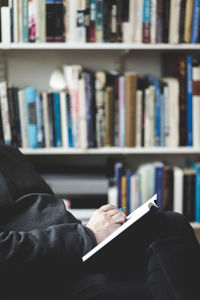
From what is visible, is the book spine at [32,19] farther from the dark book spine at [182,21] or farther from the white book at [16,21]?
the dark book spine at [182,21]

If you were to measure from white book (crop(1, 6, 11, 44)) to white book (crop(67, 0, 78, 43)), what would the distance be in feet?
0.80

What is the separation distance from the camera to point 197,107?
1921mm

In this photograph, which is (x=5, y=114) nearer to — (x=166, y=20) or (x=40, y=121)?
(x=40, y=121)

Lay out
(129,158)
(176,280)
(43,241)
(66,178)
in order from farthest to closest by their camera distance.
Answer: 1. (129,158)
2. (66,178)
3. (43,241)
4. (176,280)

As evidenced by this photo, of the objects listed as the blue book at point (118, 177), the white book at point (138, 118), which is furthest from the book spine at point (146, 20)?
the blue book at point (118, 177)

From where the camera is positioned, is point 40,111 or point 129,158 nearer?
point 40,111

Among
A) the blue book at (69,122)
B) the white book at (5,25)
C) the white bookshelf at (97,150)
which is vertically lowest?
the white bookshelf at (97,150)

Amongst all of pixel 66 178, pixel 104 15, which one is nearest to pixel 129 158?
pixel 66 178

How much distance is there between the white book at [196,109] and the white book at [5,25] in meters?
0.78

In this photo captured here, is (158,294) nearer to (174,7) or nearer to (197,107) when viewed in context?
Answer: (197,107)

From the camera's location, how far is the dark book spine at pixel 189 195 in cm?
200

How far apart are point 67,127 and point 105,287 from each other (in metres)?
1.03

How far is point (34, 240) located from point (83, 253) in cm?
12

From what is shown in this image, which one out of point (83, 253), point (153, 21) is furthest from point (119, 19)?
point (83, 253)
